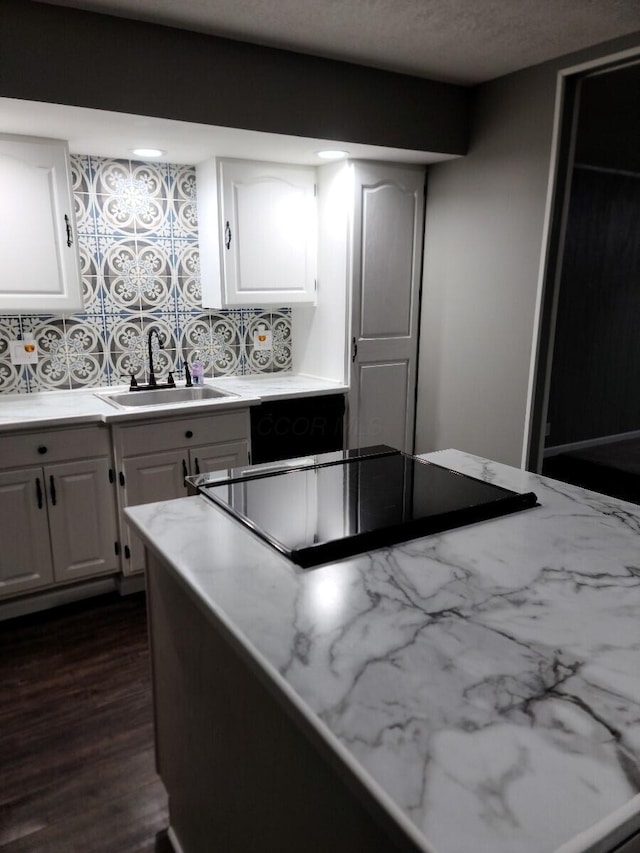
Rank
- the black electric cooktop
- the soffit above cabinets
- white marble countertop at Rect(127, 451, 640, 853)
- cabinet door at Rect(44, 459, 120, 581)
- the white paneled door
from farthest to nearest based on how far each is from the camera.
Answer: the white paneled door
cabinet door at Rect(44, 459, 120, 581)
the soffit above cabinets
the black electric cooktop
white marble countertop at Rect(127, 451, 640, 853)

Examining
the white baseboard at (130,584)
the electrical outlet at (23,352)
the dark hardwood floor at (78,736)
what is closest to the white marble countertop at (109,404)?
the electrical outlet at (23,352)

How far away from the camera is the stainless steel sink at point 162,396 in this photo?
3189 mm

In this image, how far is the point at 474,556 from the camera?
1.26m

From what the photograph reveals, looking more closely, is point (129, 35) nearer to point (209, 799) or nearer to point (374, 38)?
point (374, 38)

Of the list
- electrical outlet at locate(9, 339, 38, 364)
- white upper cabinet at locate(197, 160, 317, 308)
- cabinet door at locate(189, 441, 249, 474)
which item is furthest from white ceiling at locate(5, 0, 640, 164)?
cabinet door at locate(189, 441, 249, 474)

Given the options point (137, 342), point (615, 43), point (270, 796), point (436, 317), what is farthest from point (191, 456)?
point (615, 43)

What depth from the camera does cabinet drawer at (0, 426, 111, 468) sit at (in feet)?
8.47

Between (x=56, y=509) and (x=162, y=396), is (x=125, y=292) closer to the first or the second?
(x=162, y=396)

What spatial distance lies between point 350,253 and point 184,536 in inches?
90.3

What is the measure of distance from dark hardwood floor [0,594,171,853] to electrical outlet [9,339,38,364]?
3.96ft

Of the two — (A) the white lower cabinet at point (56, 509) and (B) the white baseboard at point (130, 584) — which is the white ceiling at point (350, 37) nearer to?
(A) the white lower cabinet at point (56, 509)

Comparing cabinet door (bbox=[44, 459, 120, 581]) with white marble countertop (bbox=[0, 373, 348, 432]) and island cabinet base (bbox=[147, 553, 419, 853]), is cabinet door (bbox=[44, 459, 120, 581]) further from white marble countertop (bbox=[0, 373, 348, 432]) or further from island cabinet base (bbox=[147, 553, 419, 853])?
island cabinet base (bbox=[147, 553, 419, 853])

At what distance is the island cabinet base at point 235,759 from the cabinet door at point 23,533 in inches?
52.2

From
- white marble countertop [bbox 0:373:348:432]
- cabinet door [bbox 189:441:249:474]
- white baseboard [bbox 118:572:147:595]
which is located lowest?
white baseboard [bbox 118:572:147:595]
